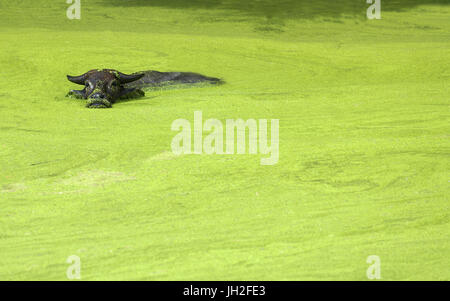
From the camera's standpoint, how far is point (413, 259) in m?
4.12

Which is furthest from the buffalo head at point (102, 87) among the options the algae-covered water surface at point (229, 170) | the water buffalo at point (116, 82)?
the algae-covered water surface at point (229, 170)

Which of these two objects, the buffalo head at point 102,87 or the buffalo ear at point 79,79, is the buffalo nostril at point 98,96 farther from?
the buffalo ear at point 79,79

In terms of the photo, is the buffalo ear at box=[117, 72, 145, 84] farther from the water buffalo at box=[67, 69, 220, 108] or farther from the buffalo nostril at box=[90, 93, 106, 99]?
the buffalo nostril at box=[90, 93, 106, 99]

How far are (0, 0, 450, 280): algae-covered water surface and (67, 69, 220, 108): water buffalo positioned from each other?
7.0 inches

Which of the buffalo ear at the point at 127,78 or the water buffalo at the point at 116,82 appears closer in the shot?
the water buffalo at the point at 116,82

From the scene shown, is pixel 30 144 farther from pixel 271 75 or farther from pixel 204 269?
pixel 271 75

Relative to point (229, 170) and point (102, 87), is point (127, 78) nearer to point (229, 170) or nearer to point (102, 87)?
point (102, 87)

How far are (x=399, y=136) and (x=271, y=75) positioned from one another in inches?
158

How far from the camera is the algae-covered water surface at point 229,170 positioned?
4.13 meters

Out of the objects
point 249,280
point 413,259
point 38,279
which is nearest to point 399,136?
point 413,259

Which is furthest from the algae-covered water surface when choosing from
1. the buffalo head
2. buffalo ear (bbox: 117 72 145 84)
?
buffalo ear (bbox: 117 72 145 84)

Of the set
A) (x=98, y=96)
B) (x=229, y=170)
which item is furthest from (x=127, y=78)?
(x=229, y=170)

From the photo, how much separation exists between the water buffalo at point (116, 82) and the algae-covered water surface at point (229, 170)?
18cm

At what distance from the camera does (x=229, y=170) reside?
5.76 meters
